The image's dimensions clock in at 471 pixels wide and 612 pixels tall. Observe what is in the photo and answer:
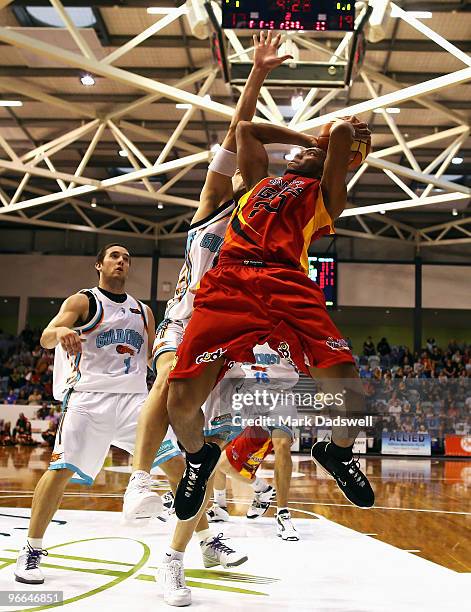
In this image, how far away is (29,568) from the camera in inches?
135

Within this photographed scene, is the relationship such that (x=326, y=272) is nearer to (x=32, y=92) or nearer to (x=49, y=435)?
(x=49, y=435)

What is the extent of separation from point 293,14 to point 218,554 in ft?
17.2

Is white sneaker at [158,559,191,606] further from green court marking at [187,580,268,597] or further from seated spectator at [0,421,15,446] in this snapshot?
seated spectator at [0,421,15,446]

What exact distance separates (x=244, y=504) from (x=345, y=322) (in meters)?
18.1

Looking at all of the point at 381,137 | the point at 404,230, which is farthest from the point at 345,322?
the point at 381,137

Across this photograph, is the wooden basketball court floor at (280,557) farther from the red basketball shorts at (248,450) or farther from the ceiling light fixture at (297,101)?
the ceiling light fixture at (297,101)

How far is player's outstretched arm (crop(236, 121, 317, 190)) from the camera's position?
10.7ft

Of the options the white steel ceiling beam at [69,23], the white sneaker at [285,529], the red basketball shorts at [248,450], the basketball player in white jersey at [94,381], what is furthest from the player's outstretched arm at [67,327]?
the white steel ceiling beam at [69,23]

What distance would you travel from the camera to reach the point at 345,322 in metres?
25.1

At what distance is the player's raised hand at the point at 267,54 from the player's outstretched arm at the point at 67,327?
167 centimetres

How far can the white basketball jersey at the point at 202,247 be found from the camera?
145 inches

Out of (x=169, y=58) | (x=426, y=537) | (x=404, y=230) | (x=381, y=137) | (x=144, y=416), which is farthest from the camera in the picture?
(x=404, y=230)

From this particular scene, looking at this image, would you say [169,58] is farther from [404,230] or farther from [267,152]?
[404,230]

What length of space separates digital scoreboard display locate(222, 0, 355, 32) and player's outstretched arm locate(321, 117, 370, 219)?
4.05 meters
